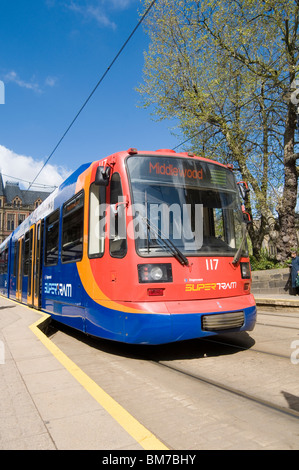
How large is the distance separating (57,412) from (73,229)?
4.11m

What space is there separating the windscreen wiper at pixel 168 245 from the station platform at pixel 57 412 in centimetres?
189

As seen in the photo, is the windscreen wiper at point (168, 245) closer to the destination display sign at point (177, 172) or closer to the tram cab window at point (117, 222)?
the tram cab window at point (117, 222)

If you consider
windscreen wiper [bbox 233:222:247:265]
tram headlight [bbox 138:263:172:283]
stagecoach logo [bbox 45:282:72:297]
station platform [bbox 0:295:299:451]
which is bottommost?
station platform [bbox 0:295:299:451]

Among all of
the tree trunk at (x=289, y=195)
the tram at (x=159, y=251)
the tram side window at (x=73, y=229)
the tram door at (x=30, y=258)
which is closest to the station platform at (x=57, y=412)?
the tram at (x=159, y=251)

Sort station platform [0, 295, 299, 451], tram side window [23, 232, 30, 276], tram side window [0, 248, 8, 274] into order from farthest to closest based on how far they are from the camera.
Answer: tram side window [0, 248, 8, 274] → tram side window [23, 232, 30, 276] → station platform [0, 295, 299, 451]

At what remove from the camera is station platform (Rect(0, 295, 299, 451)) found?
2486 millimetres

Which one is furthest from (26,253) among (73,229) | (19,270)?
(73,229)

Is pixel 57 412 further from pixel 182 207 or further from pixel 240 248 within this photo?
pixel 240 248

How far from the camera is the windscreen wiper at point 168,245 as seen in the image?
5.04 m

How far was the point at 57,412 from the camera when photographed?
120 inches

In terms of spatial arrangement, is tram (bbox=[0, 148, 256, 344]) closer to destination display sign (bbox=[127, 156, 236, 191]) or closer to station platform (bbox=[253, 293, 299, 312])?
destination display sign (bbox=[127, 156, 236, 191])

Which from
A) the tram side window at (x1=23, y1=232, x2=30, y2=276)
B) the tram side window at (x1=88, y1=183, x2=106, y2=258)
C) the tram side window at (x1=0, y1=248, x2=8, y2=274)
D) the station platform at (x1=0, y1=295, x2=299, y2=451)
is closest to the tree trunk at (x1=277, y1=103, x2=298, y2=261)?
the tram side window at (x1=23, y1=232, x2=30, y2=276)

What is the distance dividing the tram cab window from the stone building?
8368 centimetres
